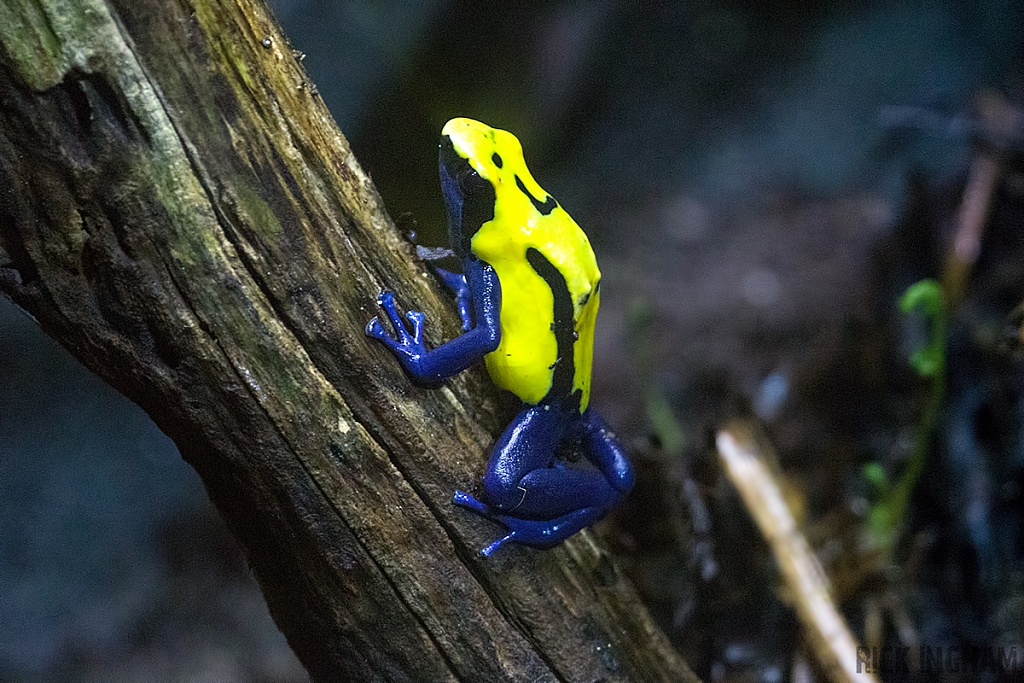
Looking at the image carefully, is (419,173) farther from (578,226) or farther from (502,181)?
(578,226)

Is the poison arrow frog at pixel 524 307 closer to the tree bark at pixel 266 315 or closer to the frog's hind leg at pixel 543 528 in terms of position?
the frog's hind leg at pixel 543 528

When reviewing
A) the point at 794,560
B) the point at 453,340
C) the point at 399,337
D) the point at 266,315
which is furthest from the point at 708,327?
the point at 266,315

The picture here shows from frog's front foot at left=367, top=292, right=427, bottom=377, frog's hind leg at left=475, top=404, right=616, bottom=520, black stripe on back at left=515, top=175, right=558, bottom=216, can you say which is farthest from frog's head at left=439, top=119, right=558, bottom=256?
frog's hind leg at left=475, top=404, right=616, bottom=520

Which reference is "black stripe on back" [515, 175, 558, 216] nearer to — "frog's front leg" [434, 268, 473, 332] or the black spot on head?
the black spot on head

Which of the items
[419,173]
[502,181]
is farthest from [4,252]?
[502,181]

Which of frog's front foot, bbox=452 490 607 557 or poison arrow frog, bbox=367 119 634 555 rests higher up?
poison arrow frog, bbox=367 119 634 555

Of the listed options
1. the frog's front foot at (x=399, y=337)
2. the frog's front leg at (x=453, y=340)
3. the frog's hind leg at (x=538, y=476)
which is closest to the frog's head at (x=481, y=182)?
the frog's front leg at (x=453, y=340)

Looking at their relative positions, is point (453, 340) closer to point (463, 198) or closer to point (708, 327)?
point (463, 198)
